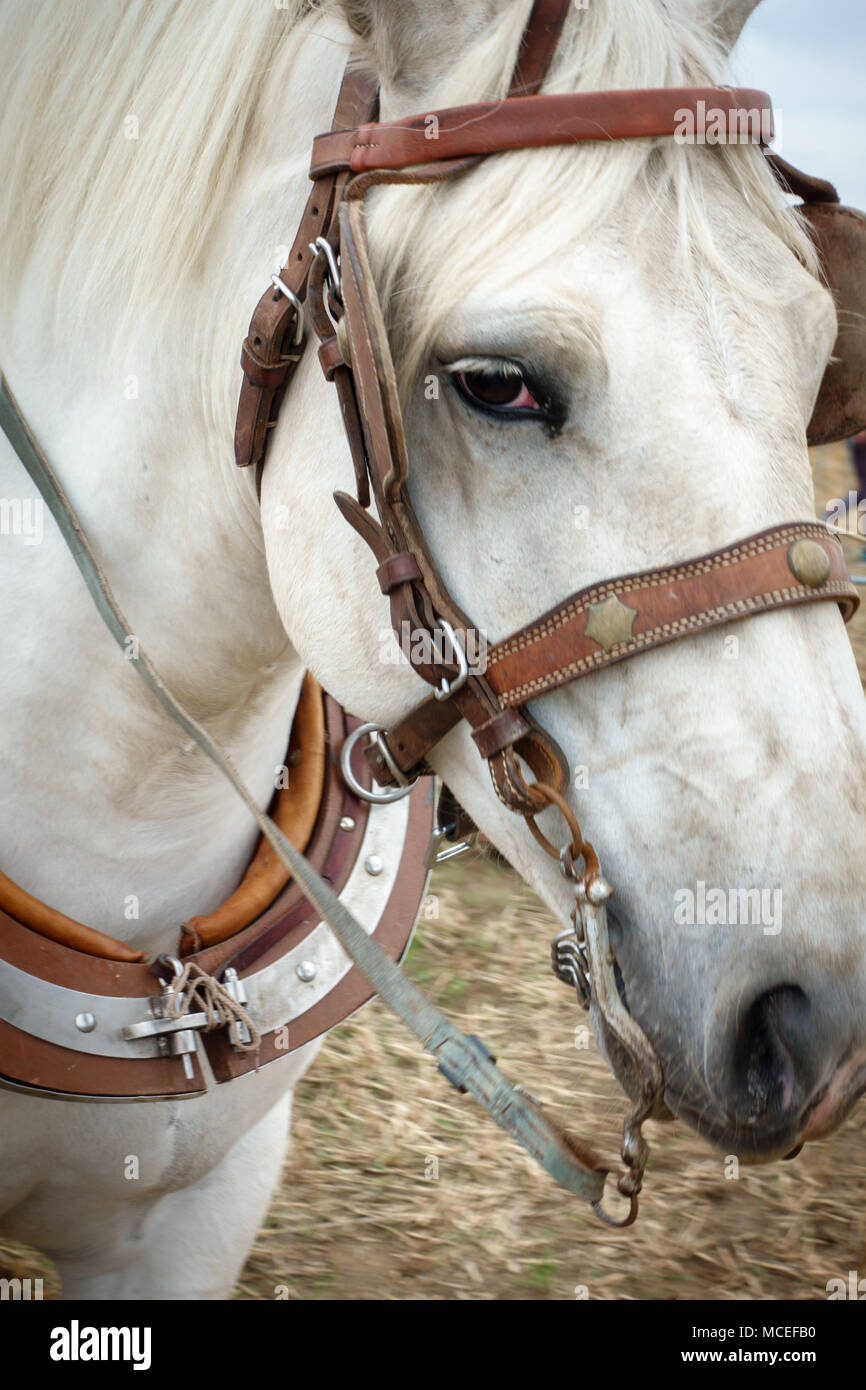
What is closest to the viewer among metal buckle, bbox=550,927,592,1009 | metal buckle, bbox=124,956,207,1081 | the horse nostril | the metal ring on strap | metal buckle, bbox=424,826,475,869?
the horse nostril

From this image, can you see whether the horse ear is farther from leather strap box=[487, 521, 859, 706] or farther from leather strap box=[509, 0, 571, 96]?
A: leather strap box=[487, 521, 859, 706]

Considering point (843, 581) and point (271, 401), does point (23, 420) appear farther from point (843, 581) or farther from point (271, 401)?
point (843, 581)

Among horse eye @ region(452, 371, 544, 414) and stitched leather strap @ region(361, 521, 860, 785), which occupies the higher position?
horse eye @ region(452, 371, 544, 414)

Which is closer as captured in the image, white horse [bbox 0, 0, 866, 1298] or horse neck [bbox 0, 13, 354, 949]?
white horse [bbox 0, 0, 866, 1298]

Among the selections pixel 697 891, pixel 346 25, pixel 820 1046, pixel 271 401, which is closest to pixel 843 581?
pixel 697 891

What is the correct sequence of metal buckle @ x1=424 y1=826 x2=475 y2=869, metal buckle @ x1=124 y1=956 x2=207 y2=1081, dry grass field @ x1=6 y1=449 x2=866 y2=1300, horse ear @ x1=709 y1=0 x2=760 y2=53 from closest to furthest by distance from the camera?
horse ear @ x1=709 y1=0 x2=760 y2=53 < metal buckle @ x1=124 y1=956 x2=207 y2=1081 < metal buckle @ x1=424 y1=826 x2=475 y2=869 < dry grass field @ x1=6 y1=449 x2=866 y2=1300

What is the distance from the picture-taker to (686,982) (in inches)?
43.3

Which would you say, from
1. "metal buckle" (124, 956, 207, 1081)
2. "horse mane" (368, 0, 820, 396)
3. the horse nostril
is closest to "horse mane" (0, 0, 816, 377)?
"horse mane" (368, 0, 820, 396)

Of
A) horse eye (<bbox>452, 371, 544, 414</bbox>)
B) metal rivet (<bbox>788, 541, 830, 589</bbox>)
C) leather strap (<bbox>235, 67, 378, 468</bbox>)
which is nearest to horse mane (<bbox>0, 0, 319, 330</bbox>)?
leather strap (<bbox>235, 67, 378, 468</bbox>)

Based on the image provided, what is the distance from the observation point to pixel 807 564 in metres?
1.08

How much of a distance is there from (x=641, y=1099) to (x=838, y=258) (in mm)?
1095

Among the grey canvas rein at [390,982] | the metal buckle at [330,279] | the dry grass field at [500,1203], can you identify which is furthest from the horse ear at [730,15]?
the dry grass field at [500,1203]

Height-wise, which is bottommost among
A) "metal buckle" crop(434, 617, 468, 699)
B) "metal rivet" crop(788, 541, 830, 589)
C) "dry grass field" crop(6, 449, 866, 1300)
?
"dry grass field" crop(6, 449, 866, 1300)

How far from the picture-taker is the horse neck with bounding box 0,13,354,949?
1357 millimetres
